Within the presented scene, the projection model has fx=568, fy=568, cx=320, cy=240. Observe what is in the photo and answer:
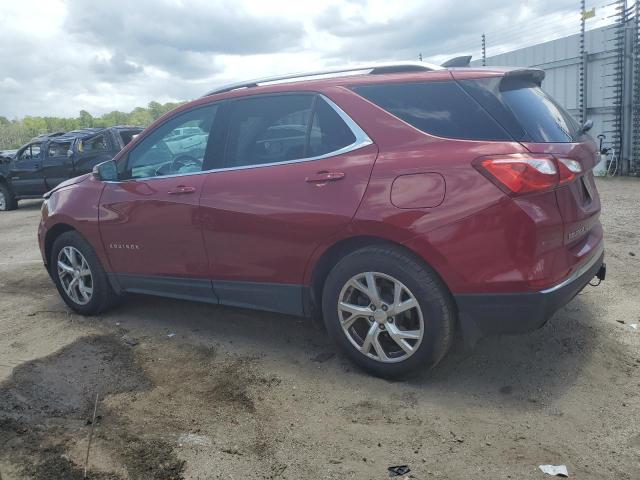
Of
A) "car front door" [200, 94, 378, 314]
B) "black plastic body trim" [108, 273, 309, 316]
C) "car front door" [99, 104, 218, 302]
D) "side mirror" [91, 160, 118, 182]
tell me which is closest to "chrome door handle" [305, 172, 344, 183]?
"car front door" [200, 94, 378, 314]

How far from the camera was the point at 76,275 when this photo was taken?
16.1 feet

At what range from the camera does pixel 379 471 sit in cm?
263

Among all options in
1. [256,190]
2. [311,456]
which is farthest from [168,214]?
[311,456]

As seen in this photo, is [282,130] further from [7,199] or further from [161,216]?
[7,199]

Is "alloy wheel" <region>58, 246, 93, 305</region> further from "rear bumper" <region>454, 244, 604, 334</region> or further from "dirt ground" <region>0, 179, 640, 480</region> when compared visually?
"rear bumper" <region>454, 244, 604, 334</region>

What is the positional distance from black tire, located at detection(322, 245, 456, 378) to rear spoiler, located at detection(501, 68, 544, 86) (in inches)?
47.3

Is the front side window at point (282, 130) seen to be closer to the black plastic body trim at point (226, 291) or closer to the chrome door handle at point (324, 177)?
the chrome door handle at point (324, 177)

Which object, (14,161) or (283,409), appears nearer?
(283,409)

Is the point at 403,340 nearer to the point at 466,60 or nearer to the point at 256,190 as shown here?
the point at 256,190

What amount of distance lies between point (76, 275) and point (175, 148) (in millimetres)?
1545

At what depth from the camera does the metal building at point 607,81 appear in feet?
37.9

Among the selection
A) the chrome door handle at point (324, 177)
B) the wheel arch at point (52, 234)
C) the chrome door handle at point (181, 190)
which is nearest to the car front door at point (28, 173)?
the wheel arch at point (52, 234)

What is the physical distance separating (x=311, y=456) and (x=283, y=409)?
19.3 inches

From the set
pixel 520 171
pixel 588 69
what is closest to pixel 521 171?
pixel 520 171
